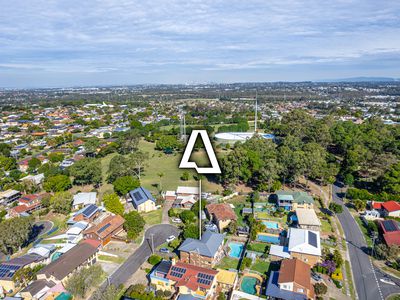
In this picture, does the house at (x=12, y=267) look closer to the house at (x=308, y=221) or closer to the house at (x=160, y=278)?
the house at (x=160, y=278)

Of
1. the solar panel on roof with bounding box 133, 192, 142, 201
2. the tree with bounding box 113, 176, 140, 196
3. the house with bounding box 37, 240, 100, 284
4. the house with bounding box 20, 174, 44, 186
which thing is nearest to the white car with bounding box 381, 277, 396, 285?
the house with bounding box 37, 240, 100, 284

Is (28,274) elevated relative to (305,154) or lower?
lower

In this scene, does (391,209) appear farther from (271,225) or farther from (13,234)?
(13,234)

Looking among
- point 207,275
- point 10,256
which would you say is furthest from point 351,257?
point 10,256

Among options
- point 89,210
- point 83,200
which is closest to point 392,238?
point 89,210

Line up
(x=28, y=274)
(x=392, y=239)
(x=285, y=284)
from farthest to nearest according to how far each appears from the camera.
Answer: (x=392, y=239)
(x=28, y=274)
(x=285, y=284)

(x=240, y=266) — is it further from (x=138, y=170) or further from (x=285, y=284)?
(x=138, y=170)

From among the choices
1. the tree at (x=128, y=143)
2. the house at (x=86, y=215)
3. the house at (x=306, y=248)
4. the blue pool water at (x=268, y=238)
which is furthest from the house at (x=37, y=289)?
the tree at (x=128, y=143)
